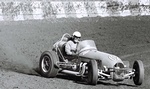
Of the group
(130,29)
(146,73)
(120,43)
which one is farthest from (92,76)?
(130,29)

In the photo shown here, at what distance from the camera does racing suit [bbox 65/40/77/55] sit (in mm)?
11273

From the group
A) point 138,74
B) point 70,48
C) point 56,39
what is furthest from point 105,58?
point 56,39

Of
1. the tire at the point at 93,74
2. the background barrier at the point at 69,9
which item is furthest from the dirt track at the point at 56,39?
the background barrier at the point at 69,9

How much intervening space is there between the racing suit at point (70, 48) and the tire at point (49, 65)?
0.32 metres

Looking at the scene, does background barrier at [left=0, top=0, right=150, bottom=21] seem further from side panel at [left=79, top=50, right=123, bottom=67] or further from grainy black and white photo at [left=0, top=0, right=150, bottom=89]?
side panel at [left=79, top=50, right=123, bottom=67]

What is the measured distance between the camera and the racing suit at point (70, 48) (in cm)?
1127

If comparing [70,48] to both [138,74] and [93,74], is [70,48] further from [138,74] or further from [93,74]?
[138,74]

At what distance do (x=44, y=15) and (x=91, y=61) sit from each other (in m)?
8.04

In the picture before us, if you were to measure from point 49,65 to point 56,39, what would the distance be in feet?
14.4

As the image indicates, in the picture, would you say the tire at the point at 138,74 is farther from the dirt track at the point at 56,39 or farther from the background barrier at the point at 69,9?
the background barrier at the point at 69,9

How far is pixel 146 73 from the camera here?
11.6 metres

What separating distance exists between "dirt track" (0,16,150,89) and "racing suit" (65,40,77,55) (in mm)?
590

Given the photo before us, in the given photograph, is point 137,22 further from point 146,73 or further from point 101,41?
point 146,73

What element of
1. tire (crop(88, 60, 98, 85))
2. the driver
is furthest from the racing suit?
tire (crop(88, 60, 98, 85))
